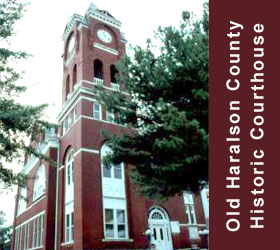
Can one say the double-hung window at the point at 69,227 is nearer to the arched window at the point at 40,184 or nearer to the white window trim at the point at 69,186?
the white window trim at the point at 69,186

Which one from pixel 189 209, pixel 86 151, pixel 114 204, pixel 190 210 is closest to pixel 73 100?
pixel 86 151

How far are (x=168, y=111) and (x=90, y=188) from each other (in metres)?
11.8

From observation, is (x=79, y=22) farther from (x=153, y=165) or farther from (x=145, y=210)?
(x=153, y=165)

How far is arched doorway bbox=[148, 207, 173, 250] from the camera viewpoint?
21922mm

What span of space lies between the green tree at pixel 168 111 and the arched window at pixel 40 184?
16155 mm

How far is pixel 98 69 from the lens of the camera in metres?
26.7

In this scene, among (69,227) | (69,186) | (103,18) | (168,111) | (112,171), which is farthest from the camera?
(103,18)

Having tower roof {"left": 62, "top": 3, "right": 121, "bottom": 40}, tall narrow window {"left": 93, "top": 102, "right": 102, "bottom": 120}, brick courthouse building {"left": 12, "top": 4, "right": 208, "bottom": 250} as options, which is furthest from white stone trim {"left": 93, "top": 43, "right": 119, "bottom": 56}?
Result: tall narrow window {"left": 93, "top": 102, "right": 102, "bottom": 120}

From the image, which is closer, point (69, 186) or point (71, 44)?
point (69, 186)

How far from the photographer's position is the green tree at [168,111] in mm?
9312

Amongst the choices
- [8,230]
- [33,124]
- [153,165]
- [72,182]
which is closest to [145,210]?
[72,182]

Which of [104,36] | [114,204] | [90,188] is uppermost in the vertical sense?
[104,36]

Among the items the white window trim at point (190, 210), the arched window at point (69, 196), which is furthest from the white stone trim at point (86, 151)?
the white window trim at point (190, 210)

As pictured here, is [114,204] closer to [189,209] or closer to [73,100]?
[189,209]
